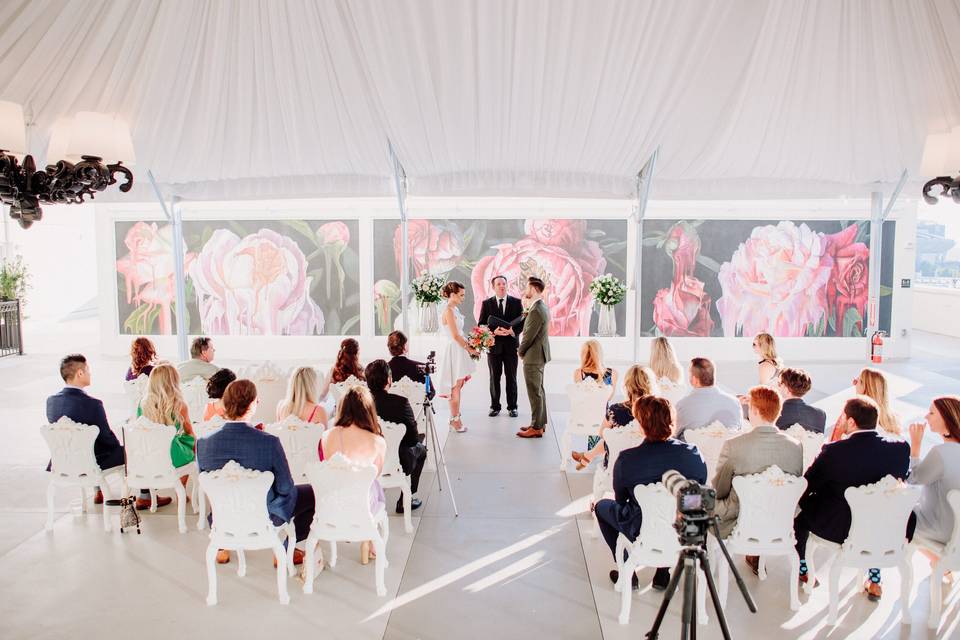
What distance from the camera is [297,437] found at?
214 inches

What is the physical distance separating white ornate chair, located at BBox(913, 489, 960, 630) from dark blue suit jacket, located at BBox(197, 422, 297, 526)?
4.02m

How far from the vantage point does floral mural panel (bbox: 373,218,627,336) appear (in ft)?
47.1

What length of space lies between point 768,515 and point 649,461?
82 cm

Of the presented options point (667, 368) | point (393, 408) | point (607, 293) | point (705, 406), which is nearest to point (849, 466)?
point (705, 406)

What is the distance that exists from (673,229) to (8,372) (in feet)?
43.0

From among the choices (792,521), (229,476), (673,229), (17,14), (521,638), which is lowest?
(521,638)

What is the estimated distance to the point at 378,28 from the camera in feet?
23.4

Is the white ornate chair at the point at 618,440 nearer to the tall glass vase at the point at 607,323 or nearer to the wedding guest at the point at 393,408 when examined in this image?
the wedding guest at the point at 393,408

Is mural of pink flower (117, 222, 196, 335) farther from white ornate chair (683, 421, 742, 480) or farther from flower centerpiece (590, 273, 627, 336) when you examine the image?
white ornate chair (683, 421, 742, 480)

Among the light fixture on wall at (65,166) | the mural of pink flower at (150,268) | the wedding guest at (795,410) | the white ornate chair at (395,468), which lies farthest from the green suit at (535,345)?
the mural of pink flower at (150,268)

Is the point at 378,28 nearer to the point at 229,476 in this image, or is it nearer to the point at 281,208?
the point at 229,476

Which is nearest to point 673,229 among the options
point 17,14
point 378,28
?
point 378,28

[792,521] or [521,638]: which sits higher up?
[792,521]

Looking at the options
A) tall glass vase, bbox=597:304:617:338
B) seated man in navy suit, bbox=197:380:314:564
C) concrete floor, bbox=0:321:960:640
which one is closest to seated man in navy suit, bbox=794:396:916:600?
concrete floor, bbox=0:321:960:640
